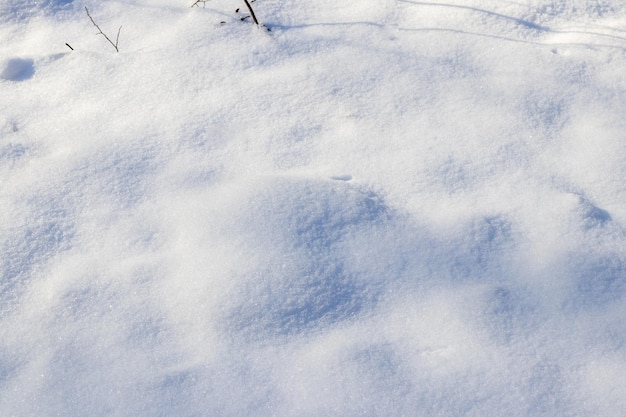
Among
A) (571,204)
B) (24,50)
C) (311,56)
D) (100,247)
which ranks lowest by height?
(571,204)

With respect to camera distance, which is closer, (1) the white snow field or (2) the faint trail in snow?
(1) the white snow field

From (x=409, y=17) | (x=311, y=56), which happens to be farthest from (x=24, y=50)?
(x=409, y=17)

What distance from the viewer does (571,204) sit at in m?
1.76

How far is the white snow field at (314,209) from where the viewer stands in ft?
4.91

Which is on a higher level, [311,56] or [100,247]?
[311,56]

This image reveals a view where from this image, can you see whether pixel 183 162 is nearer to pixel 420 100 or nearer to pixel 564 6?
pixel 420 100

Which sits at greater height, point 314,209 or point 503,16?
point 503,16

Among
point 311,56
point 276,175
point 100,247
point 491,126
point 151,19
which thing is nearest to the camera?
point 100,247

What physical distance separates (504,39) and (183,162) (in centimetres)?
120

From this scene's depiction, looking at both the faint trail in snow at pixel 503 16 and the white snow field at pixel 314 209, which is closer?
the white snow field at pixel 314 209

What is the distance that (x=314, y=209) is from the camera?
1.74 metres

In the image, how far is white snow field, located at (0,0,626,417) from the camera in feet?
Answer: 4.91

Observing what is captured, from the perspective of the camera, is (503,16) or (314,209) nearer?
(314,209)

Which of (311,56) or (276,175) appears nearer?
(276,175)
